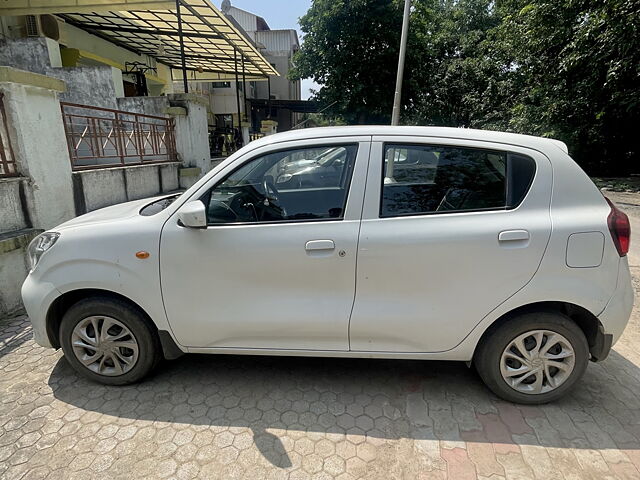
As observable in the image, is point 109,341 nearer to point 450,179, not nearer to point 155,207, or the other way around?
point 155,207

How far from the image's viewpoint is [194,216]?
2.27 m

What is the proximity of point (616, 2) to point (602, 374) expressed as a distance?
34.6 feet

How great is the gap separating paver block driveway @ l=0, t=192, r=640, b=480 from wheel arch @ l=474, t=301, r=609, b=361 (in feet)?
1.38

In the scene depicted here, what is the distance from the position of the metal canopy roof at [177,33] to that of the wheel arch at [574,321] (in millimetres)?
8663

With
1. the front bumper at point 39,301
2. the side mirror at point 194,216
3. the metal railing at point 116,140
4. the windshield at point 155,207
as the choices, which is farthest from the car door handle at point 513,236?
the metal railing at point 116,140

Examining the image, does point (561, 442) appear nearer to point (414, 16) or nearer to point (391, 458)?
point (391, 458)

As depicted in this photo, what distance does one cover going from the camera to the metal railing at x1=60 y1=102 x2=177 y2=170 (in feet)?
19.5

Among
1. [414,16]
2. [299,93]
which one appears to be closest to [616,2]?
[414,16]

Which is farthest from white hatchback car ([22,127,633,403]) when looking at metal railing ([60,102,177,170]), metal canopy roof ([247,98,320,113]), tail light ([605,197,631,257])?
metal canopy roof ([247,98,320,113])

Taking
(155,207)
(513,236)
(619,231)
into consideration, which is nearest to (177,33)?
(155,207)

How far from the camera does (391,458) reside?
2098 mm

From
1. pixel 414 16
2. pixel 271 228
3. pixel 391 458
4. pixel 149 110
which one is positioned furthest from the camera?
pixel 414 16

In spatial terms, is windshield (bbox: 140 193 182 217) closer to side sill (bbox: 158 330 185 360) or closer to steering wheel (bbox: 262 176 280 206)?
steering wheel (bbox: 262 176 280 206)

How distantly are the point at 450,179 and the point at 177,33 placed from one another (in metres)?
12.1
